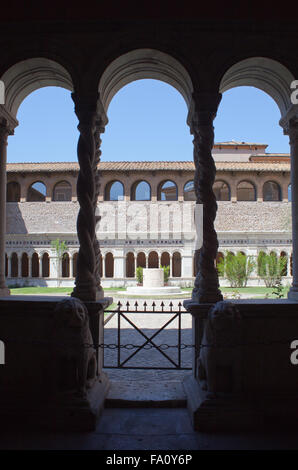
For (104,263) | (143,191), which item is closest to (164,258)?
(104,263)

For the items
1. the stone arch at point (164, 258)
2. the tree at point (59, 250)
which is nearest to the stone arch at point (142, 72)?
the tree at point (59, 250)

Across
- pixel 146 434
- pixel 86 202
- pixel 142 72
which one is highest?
pixel 142 72

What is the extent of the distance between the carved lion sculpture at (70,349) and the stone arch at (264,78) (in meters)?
3.19

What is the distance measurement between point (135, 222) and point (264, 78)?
2147cm

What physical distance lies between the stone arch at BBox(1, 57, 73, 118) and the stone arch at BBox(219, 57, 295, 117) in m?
2.06

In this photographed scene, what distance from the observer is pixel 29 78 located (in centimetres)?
459

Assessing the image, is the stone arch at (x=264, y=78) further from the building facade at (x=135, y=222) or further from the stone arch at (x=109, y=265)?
the stone arch at (x=109, y=265)

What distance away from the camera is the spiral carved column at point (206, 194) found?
393cm

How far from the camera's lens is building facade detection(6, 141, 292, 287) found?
25.0 metres

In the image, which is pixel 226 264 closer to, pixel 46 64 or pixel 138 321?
pixel 138 321

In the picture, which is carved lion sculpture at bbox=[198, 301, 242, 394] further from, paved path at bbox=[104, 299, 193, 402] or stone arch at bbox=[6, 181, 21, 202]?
stone arch at bbox=[6, 181, 21, 202]

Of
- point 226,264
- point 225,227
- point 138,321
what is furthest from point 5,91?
point 225,227

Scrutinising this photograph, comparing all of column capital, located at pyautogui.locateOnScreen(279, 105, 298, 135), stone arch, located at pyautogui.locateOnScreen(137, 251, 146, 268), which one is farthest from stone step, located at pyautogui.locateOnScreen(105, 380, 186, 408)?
stone arch, located at pyautogui.locateOnScreen(137, 251, 146, 268)

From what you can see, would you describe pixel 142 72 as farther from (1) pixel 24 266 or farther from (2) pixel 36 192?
(2) pixel 36 192
